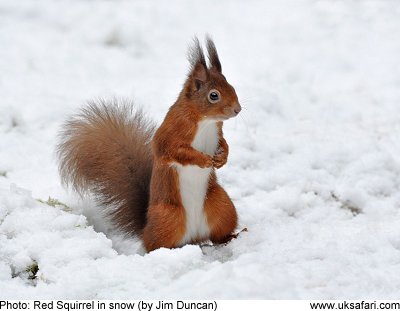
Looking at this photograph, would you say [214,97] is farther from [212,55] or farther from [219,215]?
[219,215]

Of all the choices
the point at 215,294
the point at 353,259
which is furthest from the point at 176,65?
the point at 215,294

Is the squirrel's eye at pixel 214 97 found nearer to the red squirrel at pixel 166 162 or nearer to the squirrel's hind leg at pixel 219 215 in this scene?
the red squirrel at pixel 166 162

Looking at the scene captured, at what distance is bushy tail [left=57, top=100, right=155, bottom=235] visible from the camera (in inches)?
114

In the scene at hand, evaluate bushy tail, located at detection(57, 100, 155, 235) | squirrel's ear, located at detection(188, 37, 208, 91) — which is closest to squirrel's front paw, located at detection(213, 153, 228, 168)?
squirrel's ear, located at detection(188, 37, 208, 91)

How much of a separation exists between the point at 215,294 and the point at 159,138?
2.73ft

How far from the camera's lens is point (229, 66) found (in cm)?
491

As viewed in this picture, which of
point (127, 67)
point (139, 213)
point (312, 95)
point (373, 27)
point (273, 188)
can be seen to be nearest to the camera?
point (139, 213)

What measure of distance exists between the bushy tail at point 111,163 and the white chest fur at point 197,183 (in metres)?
0.30

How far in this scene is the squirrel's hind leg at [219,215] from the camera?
2.67 m

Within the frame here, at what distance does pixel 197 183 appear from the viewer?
2.64 meters

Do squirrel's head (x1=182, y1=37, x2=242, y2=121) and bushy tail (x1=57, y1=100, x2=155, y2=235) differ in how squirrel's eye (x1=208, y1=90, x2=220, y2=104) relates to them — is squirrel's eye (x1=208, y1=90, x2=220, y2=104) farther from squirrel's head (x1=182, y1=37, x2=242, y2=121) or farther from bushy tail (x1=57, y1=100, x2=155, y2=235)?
bushy tail (x1=57, y1=100, x2=155, y2=235)

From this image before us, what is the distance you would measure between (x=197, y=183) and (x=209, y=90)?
378 millimetres

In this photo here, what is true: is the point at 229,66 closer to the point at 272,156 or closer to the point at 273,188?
the point at 272,156

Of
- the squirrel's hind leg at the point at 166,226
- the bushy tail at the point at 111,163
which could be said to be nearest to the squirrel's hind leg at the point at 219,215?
the squirrel's hind leg at the point at 166,226
